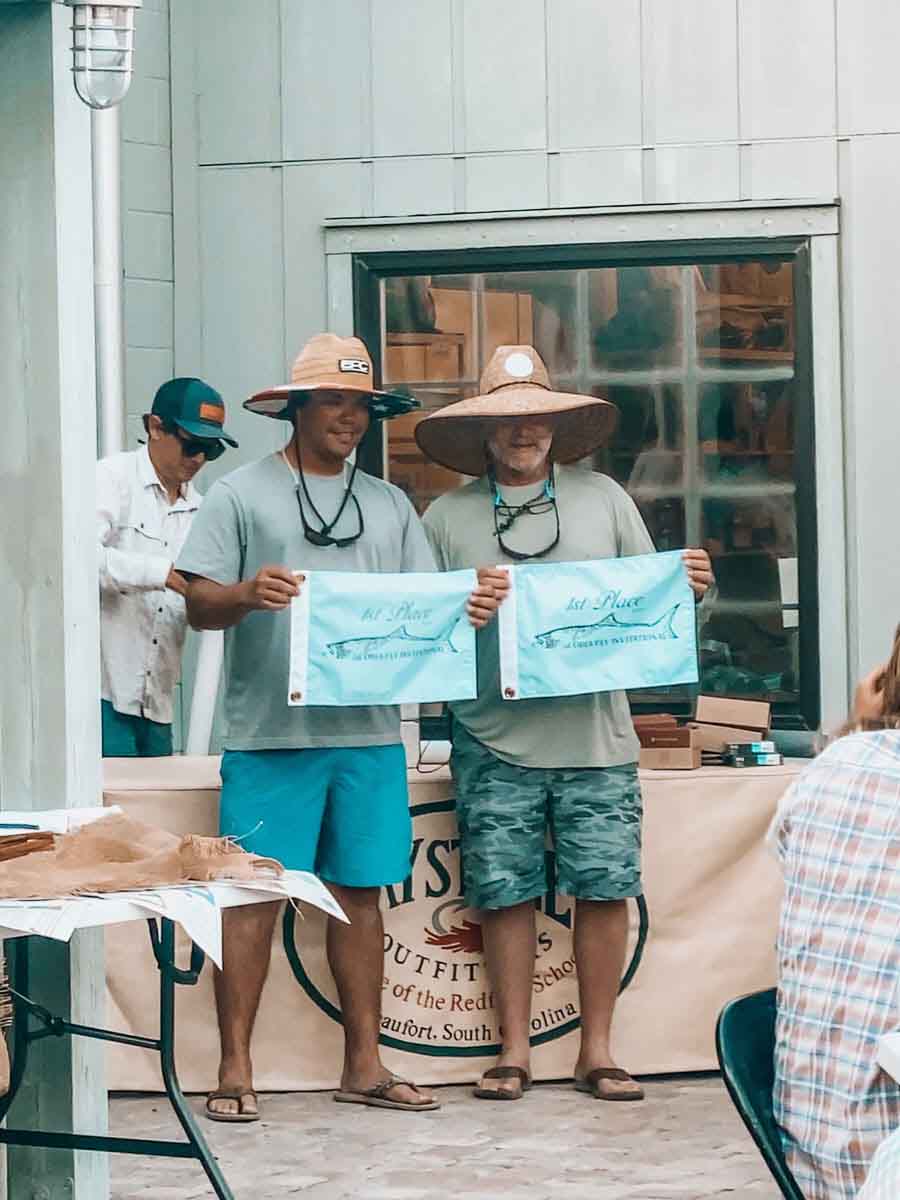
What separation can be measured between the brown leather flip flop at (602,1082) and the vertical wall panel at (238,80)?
3.47 meters

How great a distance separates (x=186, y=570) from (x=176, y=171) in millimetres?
2408

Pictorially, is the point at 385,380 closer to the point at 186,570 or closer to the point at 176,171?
the point at 176,171

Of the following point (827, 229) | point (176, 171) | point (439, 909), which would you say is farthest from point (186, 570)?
point (827, 229)

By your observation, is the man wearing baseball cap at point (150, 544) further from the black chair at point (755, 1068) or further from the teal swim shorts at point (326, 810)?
the black chair at point (755, 1068)

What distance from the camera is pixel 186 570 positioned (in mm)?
5277

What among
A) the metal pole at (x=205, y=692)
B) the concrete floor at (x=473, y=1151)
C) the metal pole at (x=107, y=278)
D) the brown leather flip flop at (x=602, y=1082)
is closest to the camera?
the concrete floor at (x=473, y=1151)

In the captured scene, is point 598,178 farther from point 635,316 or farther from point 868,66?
point 868,66

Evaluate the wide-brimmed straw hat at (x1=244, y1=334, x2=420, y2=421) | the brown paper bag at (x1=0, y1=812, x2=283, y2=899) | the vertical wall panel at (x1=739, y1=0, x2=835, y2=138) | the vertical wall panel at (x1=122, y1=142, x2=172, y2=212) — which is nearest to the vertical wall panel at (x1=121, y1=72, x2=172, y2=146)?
the vertical wall panel at (x1=122, y1=142, x2=172, y2=212)

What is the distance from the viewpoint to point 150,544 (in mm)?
6031

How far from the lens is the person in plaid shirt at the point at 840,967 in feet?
9.30

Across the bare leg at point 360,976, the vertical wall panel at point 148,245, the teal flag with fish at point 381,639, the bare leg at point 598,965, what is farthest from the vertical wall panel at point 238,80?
the bare leg at point 598,965

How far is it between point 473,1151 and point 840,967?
2324mm

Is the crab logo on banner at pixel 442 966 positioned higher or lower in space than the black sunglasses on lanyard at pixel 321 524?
lower

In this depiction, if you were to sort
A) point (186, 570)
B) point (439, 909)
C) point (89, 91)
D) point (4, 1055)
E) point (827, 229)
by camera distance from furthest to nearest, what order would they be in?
1. point (827, 229)
2. point (439, 909)
3. point (186, 570)
4. point (89, 91)
5. point (4, 1055)
